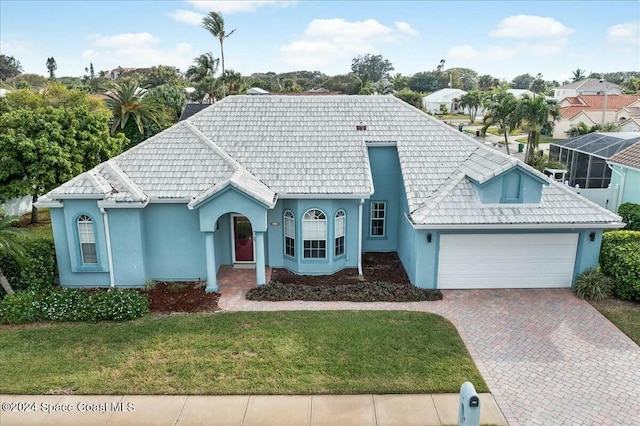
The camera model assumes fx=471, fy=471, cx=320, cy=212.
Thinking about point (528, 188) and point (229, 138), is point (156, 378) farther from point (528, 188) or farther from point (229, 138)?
point (528, 188)

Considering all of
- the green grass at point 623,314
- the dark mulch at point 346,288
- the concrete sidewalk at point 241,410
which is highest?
the dark mulch at point 346,288

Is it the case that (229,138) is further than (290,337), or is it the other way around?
(229,138)

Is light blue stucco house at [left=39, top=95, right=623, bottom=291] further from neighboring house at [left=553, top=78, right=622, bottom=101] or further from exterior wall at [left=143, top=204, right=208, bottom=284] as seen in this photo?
neighboring house at [left=553, top=78, right=622, bottom=101]

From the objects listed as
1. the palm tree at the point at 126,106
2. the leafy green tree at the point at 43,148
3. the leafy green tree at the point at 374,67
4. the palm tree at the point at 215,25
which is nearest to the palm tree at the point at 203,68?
the palm tree at the point at 215,25

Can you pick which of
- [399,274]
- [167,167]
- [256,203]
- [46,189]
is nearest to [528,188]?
[399,274]

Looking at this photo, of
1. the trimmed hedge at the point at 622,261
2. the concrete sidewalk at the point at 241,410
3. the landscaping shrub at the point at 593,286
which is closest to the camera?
the concrete sidewalk at the point at 241,410

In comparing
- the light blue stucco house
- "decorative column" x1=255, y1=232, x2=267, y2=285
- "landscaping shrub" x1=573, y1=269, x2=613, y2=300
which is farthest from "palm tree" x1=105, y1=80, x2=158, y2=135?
"landscaping shrub" x1=573, y1=269, x2=613, y2=300

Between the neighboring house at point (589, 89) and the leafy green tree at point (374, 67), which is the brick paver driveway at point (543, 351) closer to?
the neighboring house at point (589, 89)
